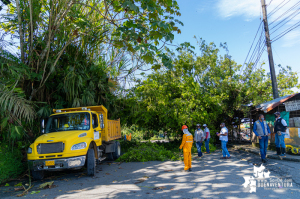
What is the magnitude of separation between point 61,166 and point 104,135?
3134 millimetres

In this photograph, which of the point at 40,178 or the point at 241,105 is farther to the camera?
the point at 241,105

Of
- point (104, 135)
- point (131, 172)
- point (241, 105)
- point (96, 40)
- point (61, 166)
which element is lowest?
point (131, 172)

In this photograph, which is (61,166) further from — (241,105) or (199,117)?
(241,105)

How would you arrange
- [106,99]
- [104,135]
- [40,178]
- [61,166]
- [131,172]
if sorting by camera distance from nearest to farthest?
1. [61,166]
2. [40,178]
3. [131,172]
4. [104,135]
5. [106,99]

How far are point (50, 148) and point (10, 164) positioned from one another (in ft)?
6.45

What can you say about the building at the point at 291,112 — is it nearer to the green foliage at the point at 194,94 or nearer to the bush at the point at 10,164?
the green foliage at the point at 194,94

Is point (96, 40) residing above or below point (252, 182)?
above

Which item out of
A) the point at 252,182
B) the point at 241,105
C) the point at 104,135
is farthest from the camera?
the point at 241,105

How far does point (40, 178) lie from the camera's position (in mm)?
7277

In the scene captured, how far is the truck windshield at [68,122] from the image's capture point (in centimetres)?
818

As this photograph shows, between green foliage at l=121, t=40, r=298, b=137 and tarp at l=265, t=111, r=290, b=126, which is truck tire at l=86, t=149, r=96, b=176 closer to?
green foliage at l=121, t=40, r=298, b=137

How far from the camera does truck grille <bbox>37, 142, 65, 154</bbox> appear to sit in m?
6.88

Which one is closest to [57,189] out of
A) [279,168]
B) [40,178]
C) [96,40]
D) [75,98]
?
[40,178]

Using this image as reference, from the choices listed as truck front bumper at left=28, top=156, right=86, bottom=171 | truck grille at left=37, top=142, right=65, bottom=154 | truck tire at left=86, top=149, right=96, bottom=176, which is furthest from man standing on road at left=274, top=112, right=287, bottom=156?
truck grille at left=37, top=142, right=65, bottom=154
